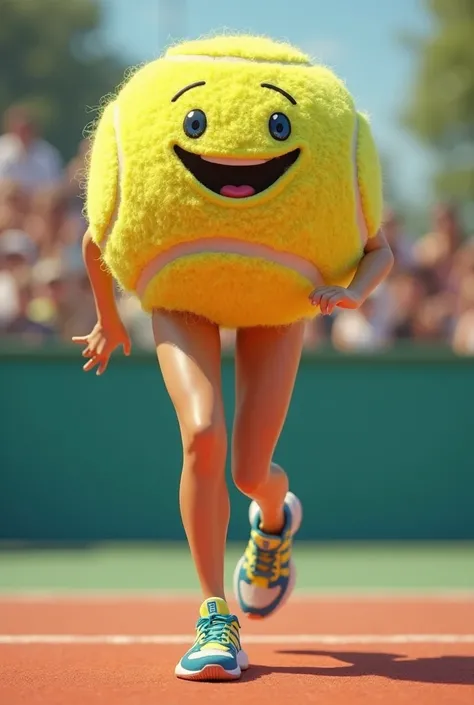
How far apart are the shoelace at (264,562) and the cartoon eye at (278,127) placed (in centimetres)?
168

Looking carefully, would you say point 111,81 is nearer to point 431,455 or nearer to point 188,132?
point 431,455

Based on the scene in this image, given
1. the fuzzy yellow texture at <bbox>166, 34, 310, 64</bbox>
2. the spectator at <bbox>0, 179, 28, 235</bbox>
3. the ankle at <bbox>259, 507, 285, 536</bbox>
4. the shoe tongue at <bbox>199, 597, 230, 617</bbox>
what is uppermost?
the fuzzy yellow texture at <bbox>166, 34, 310, 64</bbox>

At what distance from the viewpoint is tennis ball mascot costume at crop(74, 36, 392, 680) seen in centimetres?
440

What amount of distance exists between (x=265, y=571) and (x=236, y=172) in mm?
1621

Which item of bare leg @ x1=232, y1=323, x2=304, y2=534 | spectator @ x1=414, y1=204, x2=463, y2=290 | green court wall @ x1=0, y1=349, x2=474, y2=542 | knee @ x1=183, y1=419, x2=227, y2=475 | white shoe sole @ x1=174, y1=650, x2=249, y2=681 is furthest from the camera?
spectator @ x1=414, y1=204, x2=463, y2=290

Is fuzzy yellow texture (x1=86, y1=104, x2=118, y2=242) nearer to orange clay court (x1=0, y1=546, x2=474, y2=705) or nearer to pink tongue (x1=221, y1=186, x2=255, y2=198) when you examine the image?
Answer: pink tongue (x1=221, y1=186, x2=255, y2=198)

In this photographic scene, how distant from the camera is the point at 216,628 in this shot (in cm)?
434

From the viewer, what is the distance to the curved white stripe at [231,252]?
14.5 ft

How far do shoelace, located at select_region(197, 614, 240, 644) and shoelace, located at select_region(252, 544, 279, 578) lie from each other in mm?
780

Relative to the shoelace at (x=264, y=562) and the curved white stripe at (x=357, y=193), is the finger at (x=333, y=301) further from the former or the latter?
the shoelace at (x=264, y=562)

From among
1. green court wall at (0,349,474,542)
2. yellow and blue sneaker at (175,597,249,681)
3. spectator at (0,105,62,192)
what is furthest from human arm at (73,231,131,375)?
spectator at (0,105,62,192)

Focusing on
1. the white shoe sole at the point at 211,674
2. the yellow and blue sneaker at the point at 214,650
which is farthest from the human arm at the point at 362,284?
the white shoe sole at the point at 211,674

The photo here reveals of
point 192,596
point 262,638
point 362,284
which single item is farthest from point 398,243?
point 362,284

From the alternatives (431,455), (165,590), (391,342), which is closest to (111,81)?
(391,342)
